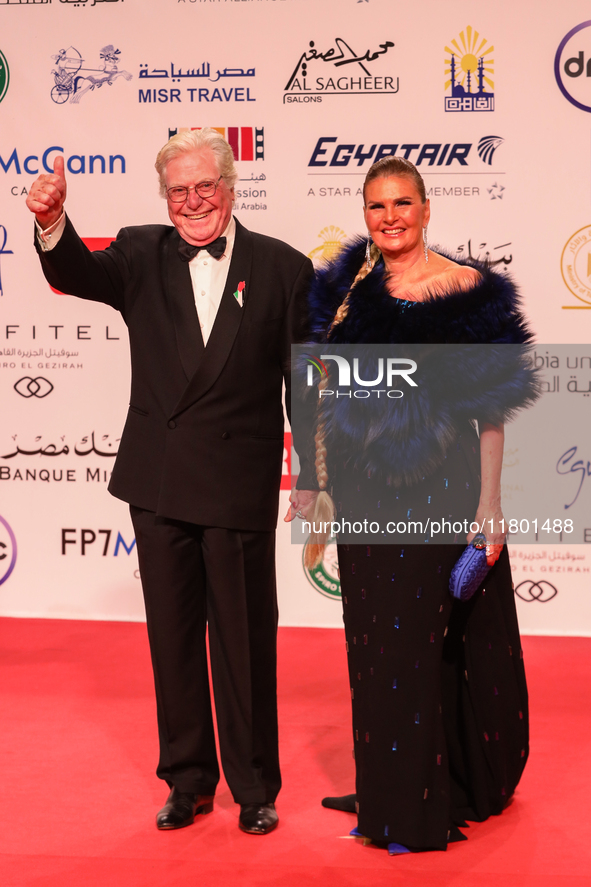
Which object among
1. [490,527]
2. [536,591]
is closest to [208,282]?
[490,527]

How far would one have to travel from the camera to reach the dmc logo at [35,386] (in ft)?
14.9

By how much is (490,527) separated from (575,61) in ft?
9.44

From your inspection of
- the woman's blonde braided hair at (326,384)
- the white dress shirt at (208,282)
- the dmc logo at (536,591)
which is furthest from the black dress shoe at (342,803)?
the dmc logo at (536,591)

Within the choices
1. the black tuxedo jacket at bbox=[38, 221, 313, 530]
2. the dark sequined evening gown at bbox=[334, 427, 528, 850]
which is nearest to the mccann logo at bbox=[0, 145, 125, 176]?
the black tuxedo jacket at bbox=[38, 221, 313, 530]

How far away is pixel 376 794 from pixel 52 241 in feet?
5.32

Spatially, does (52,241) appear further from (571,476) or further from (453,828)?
(571,476)

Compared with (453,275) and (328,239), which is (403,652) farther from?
(328,239)

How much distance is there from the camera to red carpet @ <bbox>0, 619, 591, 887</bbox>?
2.16 m

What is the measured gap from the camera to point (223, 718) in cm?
239

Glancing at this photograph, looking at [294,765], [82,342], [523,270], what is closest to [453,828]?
[294,765]

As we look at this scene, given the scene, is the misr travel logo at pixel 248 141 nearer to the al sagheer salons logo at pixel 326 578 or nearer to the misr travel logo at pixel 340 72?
the misr travel logo at pixel 340 72

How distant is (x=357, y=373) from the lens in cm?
222

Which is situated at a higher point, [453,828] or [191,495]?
[191,495]

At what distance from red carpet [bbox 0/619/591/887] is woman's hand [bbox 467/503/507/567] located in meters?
0.77
